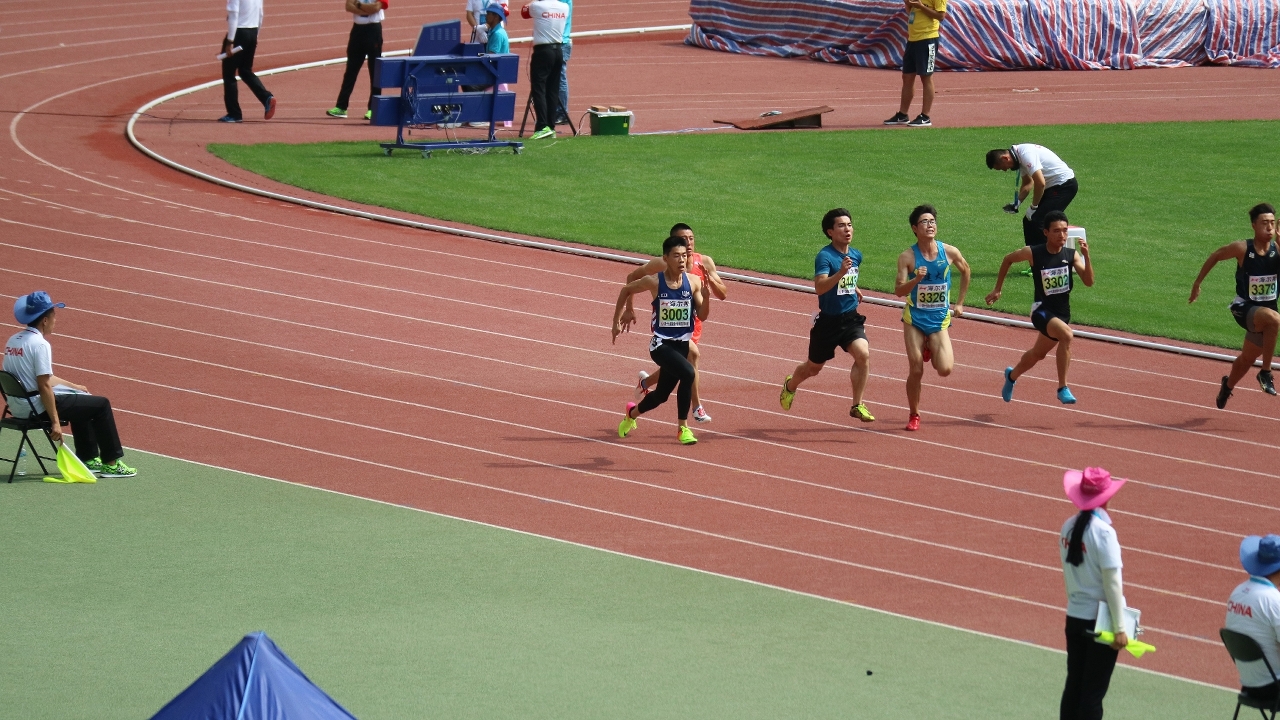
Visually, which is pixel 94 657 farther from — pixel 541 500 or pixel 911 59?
pixel 911 59

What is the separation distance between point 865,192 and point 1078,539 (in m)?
13.4

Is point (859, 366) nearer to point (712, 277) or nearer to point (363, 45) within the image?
point (712, 277)

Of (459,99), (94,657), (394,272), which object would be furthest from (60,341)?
(459,99)

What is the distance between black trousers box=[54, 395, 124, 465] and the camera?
10930 millimetres

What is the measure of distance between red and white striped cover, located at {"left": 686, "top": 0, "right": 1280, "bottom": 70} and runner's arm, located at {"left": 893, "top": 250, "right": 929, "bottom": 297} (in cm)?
1591

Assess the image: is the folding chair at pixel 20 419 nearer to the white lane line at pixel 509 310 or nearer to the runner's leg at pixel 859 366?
the white lane line at pixel 509 310

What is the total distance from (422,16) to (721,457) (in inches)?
907

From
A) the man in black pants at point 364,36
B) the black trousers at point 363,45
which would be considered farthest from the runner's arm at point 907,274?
the black trousers at point 363,45

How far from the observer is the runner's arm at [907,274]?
12.3m

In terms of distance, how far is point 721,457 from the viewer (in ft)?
39.1

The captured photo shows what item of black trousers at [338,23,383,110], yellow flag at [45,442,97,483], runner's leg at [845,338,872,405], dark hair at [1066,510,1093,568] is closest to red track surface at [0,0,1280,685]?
runner's leg at [845,338,872,405]

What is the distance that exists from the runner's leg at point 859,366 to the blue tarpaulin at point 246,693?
7682mm

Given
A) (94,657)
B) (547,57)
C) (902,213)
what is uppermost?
(547,57)

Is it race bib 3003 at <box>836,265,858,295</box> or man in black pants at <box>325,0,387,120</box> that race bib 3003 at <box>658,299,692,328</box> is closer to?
race bib 3003 at <box>836,265,858,295</box>
